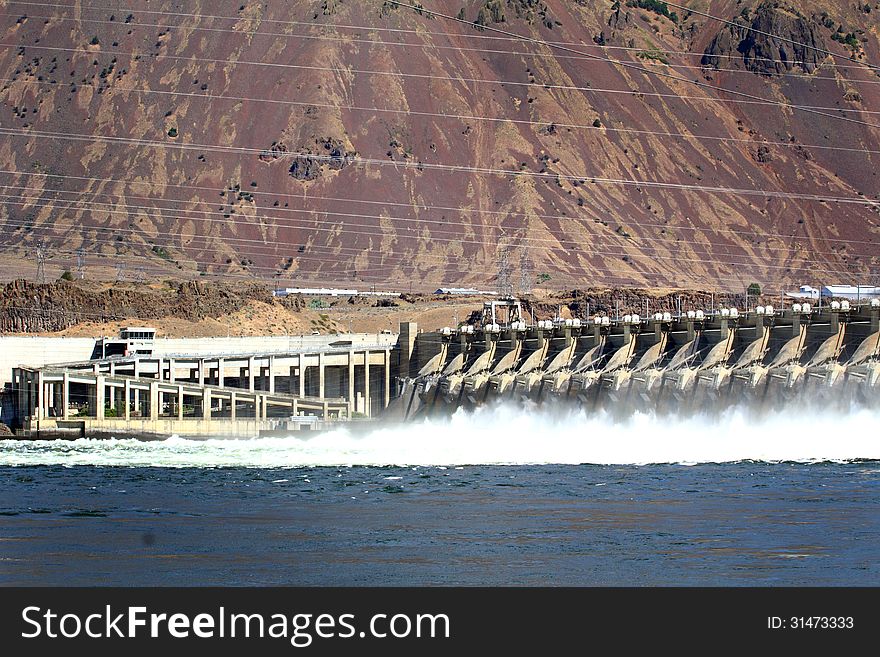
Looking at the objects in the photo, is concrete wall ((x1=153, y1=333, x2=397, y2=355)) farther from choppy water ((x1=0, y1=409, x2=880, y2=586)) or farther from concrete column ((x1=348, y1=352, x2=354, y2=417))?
choppy water ((x1=0, y1=409, x2=880, y2=586))

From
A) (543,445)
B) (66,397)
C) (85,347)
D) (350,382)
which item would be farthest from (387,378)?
(543,445)

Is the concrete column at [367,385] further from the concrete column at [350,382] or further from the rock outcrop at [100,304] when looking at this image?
the rock outcrop at [100,304]

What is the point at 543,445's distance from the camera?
88.8 meters

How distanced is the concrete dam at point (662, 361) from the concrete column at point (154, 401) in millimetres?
17799

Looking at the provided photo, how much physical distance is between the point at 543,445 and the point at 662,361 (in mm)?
14683

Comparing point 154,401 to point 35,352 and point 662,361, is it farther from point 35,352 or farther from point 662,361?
point 662,361

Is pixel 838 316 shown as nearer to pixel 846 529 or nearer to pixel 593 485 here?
pixel 593 485

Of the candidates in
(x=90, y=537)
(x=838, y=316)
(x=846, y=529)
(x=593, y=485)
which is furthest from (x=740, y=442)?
(x=90, y=537)

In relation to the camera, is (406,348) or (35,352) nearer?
(35,352)

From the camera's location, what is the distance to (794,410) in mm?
84750

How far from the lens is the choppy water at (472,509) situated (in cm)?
3941
